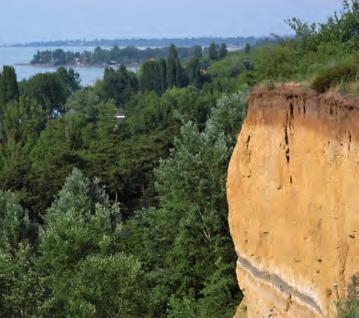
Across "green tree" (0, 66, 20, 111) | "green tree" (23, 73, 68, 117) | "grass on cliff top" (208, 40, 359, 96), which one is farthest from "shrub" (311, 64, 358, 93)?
"green tree" (23, 73, 68, 117)

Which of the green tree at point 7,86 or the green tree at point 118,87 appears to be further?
the green tree at point 118,87

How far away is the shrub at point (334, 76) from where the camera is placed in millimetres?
14844

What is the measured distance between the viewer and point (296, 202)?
1574cm

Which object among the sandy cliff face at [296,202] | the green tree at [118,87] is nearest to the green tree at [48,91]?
the green tree at [118,87]

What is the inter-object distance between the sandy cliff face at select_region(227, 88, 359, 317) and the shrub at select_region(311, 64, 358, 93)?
331mm

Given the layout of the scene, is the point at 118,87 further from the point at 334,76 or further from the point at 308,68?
the point at 334,76

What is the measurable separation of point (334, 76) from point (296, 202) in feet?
10.3

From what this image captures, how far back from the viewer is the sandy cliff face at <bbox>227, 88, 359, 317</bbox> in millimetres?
13808

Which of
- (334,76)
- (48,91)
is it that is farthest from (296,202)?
(48,91)

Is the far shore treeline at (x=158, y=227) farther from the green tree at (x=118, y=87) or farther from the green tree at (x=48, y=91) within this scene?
the green tree at (x=118, y=87)

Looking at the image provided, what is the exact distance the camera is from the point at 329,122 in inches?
561

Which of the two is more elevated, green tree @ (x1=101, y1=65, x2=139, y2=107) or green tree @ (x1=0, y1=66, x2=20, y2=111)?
green tree @ (x1=0, y1=66, x2=20, y2=111)

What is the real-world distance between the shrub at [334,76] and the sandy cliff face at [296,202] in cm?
33

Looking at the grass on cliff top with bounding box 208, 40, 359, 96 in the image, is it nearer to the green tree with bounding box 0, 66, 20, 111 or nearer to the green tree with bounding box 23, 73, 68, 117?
the green tree with bounding box 0, 66, 20, 111
